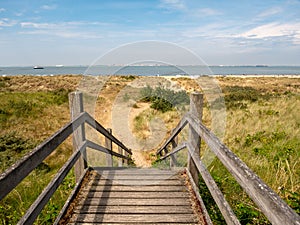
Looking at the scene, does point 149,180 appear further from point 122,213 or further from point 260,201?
point 260,201

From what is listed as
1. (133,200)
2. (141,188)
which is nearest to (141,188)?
(141,188)

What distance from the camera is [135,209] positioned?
2.97 metres

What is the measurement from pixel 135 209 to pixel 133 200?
8.0 inches

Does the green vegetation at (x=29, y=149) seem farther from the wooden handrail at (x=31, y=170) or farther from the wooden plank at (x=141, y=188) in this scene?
the wooden handrail at (x=31, y=170)

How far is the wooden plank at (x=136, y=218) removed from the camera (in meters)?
2.73

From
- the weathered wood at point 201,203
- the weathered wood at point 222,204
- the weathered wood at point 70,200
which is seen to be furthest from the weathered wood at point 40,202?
the weathered wood at point 201,203

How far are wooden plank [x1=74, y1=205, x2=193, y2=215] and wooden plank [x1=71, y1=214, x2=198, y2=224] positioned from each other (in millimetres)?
60

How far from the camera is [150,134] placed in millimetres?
12117


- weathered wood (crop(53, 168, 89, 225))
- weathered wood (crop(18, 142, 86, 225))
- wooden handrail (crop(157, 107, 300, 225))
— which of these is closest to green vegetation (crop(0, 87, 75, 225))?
weathered wood (crop(53, 168, 89, 225))

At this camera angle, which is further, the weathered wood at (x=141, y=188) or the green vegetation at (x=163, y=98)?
the green vegetation at (x=163, y=98)

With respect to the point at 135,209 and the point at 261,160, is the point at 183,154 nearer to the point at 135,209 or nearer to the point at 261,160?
the point at 261,160

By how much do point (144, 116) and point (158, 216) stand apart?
1222 centimetres

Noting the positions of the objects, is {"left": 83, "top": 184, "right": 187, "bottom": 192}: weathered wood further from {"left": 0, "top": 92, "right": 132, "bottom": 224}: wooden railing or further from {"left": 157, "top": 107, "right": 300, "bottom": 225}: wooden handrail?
{"left": 157, "top": 107, "right": 300, "bottom": 225}: wooden handrail

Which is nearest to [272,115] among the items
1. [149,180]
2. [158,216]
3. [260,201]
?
[149,180]
